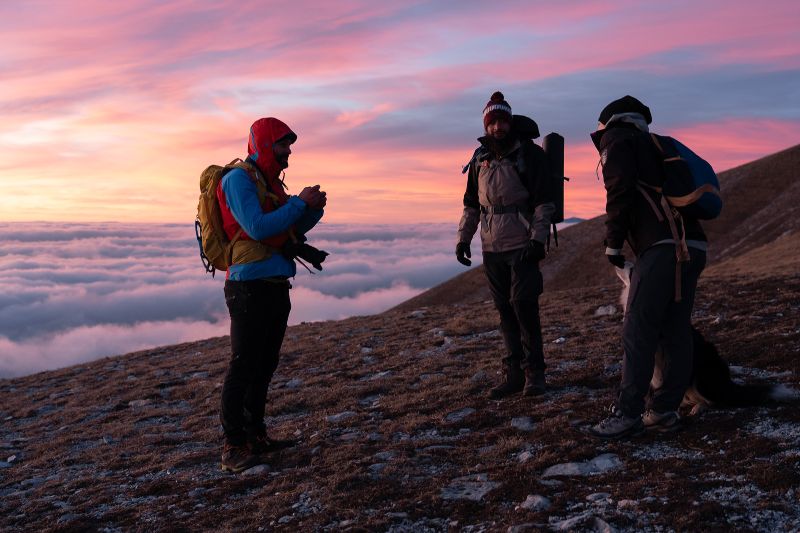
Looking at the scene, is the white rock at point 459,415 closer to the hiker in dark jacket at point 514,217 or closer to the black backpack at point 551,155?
the hiker in dark jacket at point 514,217

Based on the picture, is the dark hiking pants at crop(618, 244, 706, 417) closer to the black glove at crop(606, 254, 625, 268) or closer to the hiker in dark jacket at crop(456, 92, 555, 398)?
the black glove at crop(606, 254, 625, 268)

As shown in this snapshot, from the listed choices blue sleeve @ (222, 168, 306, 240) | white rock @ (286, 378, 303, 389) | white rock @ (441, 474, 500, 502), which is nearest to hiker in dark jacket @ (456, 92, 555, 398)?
white rock @ (441, 474, 500, 502)

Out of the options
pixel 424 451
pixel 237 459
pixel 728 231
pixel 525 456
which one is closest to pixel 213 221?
pixel 237 459

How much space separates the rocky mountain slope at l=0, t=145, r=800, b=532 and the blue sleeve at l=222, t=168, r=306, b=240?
257 cm

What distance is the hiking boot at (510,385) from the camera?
29.8 ft

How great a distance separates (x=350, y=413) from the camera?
31.8 ft

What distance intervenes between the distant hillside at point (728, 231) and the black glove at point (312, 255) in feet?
196

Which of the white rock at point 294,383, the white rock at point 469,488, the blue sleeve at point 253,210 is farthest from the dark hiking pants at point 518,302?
the white rock at point 294,383

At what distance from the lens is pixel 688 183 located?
622cm

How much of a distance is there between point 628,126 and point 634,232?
102 centimetres

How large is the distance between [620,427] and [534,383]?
2322mm

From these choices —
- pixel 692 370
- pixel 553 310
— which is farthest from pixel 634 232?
pixel 553 310

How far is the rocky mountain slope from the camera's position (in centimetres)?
527

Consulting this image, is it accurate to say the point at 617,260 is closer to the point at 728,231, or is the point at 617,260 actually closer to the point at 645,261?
the point at 645,261
